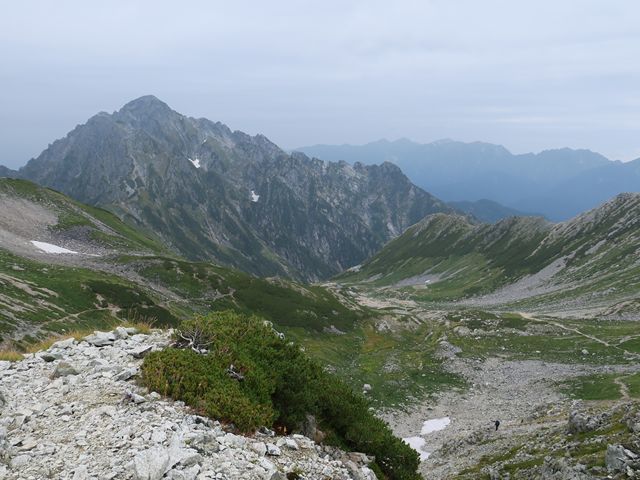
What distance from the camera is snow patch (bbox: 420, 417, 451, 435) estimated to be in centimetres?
5673

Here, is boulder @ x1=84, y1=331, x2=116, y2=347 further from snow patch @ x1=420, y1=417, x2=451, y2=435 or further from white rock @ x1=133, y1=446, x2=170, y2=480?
snow patch @ x1=420, y1=417, x2=451, y2=435

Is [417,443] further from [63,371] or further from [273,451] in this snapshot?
[63,371]

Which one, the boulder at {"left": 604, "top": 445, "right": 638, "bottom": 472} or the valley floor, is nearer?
the boulder at {"left": 604, "top": 445, "right": 638, "bottom": 472}

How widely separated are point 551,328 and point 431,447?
62.2 meters

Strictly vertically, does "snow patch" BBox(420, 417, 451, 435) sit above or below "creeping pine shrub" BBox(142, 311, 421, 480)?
below

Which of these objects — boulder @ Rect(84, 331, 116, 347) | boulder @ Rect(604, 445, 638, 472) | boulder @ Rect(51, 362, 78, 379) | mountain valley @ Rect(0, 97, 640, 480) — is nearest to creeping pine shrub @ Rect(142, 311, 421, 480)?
mountain valley @ Rect(0, 97, 640, 480)

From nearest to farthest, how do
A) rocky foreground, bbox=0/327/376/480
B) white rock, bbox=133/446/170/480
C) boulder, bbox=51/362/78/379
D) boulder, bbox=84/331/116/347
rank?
white rock, bbox=133/446/170/480
rocky foreground, bbox=0/327/376/480
boulder, bbox=51/362/78/379
boulder, bbox=84/331/116/347

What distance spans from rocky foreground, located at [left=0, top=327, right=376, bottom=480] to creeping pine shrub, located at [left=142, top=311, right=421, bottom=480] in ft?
2.29

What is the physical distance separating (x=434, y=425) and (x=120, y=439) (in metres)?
52.6

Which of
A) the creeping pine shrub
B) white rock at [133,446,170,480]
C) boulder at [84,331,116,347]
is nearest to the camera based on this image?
white rock at [133,446,170,480]

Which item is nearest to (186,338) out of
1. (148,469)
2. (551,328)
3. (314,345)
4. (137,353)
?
(137,353)

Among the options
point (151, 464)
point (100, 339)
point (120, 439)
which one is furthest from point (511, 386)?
point (151, 464)

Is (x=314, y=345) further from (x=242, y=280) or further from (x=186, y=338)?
(x=186, y=338)

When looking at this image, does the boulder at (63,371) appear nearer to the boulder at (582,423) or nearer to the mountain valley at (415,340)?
the mountain valley at (415,340)
